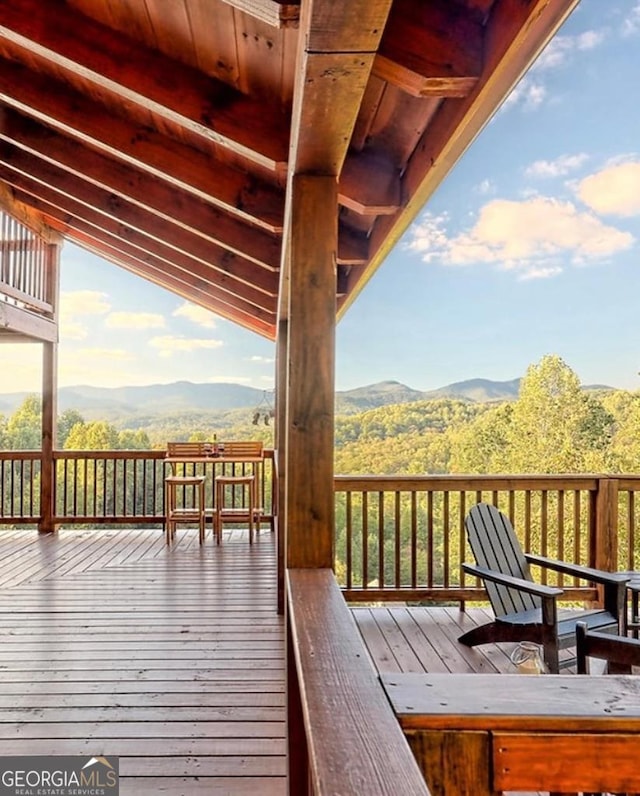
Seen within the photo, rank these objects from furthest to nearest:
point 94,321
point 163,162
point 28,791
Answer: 1. point 94,321
2. point 163,162
3. point 28,791

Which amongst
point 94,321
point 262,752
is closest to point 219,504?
point 262,752

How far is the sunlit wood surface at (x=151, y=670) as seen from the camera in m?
2.17

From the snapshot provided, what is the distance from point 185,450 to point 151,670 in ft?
12.7

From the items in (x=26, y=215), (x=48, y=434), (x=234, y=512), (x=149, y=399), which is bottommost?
(x=234, y=512)

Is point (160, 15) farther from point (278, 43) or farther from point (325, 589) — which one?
point (325, 589)

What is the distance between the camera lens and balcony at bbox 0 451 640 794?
152 cm

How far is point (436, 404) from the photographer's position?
2238 centimetres

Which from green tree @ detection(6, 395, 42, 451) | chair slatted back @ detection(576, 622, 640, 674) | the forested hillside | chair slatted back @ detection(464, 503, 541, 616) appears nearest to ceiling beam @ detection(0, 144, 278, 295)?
chair slatted back @ detection(464, 503, 541, 616)

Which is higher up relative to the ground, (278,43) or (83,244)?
(83,244)

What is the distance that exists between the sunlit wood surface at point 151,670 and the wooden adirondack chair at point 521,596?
4.24ft

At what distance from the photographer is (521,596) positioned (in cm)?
344

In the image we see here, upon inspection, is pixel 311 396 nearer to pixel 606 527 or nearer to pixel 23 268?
pixel 606 527

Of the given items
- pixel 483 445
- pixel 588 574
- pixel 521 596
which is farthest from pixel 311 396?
pixel 483 445

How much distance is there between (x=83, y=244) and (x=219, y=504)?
3740mm
